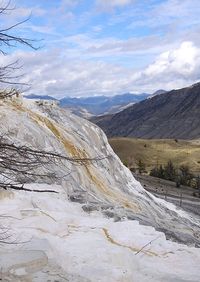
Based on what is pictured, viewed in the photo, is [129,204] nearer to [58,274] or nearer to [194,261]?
[194,261]

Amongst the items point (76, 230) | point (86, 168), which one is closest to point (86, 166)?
point (86, 168)

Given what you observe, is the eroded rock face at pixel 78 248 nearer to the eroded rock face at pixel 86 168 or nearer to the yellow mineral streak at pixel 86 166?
the eroded rock face at pixel 86 168

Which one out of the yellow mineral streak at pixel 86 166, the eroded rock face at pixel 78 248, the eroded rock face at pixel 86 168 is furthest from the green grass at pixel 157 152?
the eroded rock face at pixel 78 248

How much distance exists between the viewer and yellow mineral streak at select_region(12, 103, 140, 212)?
2568cm

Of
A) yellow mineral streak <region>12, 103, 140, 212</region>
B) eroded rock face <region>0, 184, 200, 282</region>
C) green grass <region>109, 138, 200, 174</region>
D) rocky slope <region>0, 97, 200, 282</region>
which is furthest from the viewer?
green grass <region>109, 138, 200, 174</region>

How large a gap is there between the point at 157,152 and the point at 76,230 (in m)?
148

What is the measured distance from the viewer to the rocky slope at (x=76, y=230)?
12562 mm

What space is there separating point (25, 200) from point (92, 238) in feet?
12.5

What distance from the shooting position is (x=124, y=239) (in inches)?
634

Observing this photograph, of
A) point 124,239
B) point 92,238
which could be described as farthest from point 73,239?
point 124,239

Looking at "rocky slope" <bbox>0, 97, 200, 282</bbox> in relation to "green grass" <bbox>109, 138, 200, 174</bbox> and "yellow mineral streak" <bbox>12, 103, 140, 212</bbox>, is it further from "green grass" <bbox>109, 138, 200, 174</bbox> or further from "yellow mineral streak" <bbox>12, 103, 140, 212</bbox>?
"green grass" <bbox>109, 138, 200, 174</bbox>

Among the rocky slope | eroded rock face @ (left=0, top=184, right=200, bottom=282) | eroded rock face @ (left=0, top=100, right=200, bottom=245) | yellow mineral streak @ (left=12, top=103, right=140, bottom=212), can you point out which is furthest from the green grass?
eroded rock face @ (left=0, top=184, right=200, bottom=282)

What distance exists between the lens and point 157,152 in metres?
163

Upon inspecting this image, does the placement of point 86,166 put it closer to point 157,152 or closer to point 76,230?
point 76,230
